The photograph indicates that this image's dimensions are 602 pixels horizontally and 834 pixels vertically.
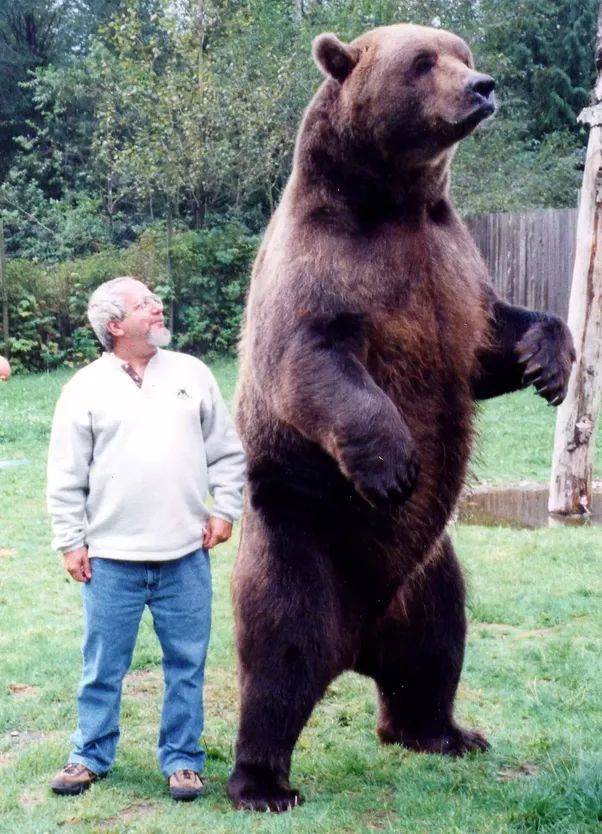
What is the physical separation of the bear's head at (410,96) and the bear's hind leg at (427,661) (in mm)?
1603

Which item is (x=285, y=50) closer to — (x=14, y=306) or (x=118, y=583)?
(x=14, y=306)

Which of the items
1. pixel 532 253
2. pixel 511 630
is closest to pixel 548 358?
pixel 511 630

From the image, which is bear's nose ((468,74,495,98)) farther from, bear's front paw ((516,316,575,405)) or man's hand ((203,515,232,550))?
man's hand ((203,515,232,550))

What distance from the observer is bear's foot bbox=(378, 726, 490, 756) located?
4.53 meters

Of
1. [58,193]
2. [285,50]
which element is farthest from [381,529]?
[58,193]

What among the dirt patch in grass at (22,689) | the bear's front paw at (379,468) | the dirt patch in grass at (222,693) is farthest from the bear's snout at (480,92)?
the dirt patch in grass at (22,689)

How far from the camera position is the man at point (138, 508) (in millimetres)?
3996

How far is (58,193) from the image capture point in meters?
26.4

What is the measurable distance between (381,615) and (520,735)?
100cm

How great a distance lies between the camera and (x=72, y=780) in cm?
408

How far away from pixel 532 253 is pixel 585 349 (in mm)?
7940

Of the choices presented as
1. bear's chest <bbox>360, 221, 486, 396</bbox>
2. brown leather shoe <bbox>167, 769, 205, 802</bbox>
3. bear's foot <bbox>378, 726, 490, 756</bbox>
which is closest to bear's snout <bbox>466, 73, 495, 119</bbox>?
bear's chest <bbox>360, 221, 486, 396</bbox>

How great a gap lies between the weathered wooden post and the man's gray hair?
556 cm

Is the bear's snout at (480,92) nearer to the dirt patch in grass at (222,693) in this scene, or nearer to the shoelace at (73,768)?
the shoelace at (73,768)
